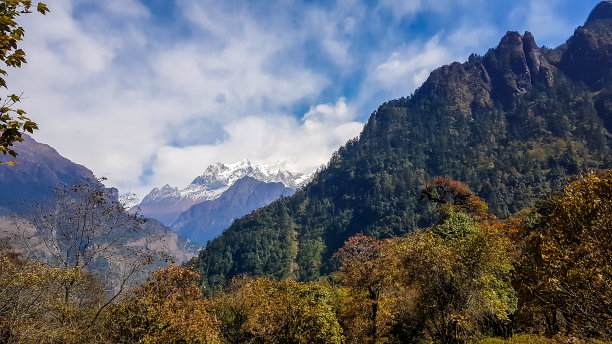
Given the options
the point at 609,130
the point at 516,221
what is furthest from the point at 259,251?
the point at 609,130

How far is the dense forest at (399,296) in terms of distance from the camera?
1080 centimetres

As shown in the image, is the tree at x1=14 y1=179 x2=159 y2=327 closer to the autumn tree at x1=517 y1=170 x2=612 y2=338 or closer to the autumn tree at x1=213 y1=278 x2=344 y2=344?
the autumn tree at x1=213 y1=278 x2=344 y2=344

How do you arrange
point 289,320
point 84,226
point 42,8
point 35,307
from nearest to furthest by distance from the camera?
point 42,8, point 35,307, point 84,226, point 289,320

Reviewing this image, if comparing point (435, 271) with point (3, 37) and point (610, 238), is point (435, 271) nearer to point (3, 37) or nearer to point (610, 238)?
point (610, 238)

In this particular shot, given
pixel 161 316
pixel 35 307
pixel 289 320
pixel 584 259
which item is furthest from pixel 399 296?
pixel 35 307

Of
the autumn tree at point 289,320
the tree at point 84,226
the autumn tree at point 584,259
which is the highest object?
the tree at point 84,226

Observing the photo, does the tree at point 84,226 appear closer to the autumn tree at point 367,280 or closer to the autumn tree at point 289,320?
the autumn tree at point 289,320

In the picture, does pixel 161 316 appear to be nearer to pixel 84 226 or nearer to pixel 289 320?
pixel 84 226

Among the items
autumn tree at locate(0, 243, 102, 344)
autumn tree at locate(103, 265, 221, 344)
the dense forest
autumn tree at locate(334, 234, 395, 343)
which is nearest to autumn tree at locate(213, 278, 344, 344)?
the dense forest

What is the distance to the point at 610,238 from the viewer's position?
1006 cm

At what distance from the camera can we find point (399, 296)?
1356 inches

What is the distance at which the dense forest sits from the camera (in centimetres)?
1080

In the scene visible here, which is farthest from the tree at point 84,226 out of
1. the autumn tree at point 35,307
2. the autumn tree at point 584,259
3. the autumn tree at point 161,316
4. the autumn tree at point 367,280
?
the autumn tree at point 584,259

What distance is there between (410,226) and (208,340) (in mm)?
157996
